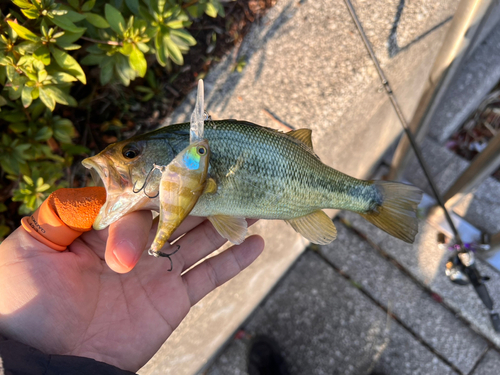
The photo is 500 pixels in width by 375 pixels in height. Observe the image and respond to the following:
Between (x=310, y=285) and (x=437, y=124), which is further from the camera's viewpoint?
(x=437, y=124)

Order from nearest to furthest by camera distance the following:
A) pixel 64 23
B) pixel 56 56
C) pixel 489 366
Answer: pixel 64 23
pixel 56 56
pixel 489 366

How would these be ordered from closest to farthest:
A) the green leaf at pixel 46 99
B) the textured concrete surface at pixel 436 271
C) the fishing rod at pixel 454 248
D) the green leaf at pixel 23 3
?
the green leaf at pixel 23 3 < the green leaf at pixel 46 99 < the fishing rod at pixel 454 248 < the textured concrete surface at pixel 436 271

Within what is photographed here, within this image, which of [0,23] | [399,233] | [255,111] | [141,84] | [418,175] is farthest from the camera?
[418,175]

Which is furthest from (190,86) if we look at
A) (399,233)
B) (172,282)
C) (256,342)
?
(256,342)

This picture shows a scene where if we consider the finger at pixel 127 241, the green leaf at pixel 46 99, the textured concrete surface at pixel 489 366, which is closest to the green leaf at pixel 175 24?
the green leaf at pixel 46 99

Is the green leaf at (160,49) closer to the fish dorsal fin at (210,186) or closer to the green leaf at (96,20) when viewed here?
the green leaf at (96,20)

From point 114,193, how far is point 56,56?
2.87 feet

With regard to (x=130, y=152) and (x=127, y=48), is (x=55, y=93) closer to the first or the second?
(x=127, y=48)

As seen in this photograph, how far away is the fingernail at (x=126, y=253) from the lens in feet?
4.50

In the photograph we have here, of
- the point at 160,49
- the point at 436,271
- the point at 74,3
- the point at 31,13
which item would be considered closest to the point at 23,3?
the point at 31,13

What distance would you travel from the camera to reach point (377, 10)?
271cm

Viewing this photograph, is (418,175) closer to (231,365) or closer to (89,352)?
(231,365)

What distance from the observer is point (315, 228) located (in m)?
2.01

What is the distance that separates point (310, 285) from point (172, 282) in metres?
1.70
